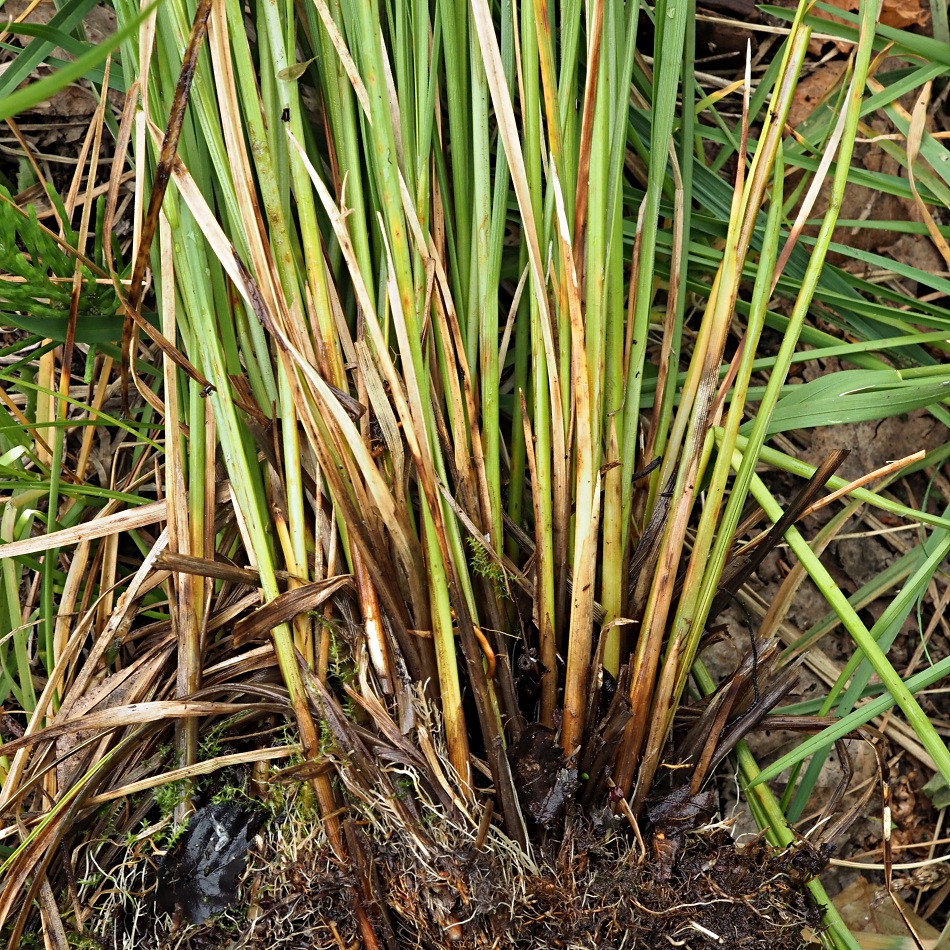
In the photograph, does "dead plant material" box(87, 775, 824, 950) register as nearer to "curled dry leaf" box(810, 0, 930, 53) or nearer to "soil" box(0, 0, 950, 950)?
"soil" box(0, 0, 950, 950)

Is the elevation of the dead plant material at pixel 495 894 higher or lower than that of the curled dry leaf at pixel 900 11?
→ lower

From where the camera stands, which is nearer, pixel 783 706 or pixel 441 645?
pixel 441 645

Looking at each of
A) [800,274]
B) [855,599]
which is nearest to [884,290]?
[800,274]

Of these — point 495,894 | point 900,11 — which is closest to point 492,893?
point 495,894

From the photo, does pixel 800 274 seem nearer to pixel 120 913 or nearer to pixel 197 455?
pixel 197 455

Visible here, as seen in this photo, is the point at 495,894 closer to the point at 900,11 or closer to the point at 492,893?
the point at 492,893

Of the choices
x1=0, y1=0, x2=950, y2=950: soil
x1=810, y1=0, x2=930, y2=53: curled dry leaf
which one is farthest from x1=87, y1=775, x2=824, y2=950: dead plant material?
x1=810, y1=0, x2=930, y2=53: curled dry leaf

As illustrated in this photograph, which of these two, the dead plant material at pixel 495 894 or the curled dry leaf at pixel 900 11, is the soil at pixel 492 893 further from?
the curled dry leaf at pixel 900 11

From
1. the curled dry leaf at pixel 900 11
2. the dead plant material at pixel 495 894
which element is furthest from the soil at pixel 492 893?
the curled dry leaf at pixel 900 11

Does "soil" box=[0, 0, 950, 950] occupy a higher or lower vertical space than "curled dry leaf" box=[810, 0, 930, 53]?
lower

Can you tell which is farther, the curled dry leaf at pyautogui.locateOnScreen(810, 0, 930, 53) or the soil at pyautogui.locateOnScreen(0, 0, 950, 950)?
the curled dry leaf at pyautogui.locateOnScreen(810, 0, 930, 53)

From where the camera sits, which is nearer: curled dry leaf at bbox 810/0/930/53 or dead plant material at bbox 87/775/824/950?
dead plant material at bbox 87/775/824/950
